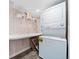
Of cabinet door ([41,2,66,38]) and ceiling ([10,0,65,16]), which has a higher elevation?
ceiling ([10,0,65,16])

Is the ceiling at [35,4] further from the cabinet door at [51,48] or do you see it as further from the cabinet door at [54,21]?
the cabinet door at [51,48]

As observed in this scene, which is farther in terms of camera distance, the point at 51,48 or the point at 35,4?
the point at 35,4

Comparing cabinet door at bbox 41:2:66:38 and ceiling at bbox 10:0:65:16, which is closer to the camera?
cabinet door at bbox 41:2:66:38

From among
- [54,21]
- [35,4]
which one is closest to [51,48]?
[54,21]

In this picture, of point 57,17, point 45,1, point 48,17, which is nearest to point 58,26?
point 57,17

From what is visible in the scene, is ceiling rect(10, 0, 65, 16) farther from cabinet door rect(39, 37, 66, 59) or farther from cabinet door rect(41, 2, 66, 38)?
cabinet door rect(39, 37, 66, 59)

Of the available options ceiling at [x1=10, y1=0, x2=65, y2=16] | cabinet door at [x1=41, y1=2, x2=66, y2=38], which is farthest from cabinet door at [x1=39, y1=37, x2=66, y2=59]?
ceiling at [x1=10, y1=0, x2=65, y2=16]

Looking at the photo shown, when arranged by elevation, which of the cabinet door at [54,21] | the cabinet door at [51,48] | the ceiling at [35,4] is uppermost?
the ceiling at [35,4]

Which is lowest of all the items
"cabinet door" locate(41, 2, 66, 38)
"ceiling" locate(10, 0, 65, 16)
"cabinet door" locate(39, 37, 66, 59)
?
"cabinet door" locate(39, 37, 66, 59)

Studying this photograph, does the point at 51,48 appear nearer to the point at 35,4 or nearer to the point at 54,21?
the point at 54,21

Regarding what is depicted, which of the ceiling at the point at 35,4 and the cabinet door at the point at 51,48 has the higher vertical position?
the ceiling at the point at 35,4

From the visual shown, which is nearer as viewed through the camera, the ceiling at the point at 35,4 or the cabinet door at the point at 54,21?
the cabinet door at the point at 54,21

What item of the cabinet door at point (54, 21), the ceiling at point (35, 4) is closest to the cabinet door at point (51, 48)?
the cabinet door at point (54, 21)

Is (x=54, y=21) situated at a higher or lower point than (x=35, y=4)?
lower
